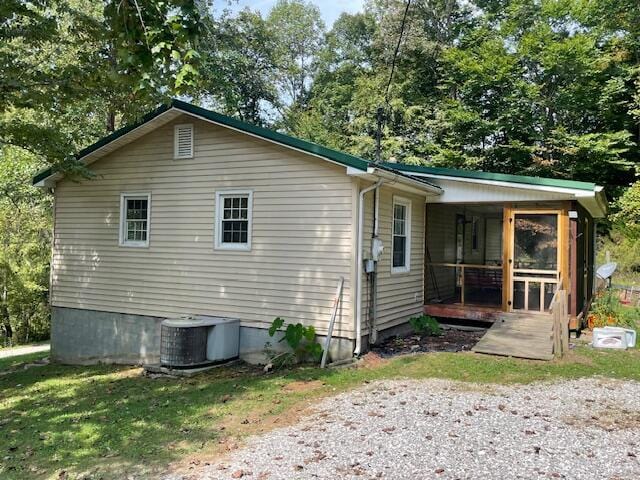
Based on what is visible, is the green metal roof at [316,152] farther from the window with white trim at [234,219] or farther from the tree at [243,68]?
the tree at [243,68]

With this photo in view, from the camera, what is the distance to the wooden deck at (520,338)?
7461mm

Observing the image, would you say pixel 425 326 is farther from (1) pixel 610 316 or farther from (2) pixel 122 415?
(2) pixel 122 415

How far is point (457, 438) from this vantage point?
4.51m

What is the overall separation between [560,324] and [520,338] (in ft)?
2.68

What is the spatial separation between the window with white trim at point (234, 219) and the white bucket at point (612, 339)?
247 inches

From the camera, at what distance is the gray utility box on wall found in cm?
841

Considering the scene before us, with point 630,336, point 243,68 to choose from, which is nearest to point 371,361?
point 630,336

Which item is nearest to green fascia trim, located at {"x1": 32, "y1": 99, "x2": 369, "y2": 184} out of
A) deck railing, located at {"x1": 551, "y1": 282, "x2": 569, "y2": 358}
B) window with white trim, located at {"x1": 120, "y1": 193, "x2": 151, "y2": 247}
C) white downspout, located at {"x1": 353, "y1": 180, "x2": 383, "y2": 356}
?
white downspout, located at {"x1": 353, "y1": 180, "x2": 383, "y2": 356}

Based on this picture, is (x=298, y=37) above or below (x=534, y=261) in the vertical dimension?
above

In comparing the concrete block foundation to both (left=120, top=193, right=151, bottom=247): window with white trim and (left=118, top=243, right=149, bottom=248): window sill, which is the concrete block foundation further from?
(left=120, top=193, right=151, bottom=247): window with white trim

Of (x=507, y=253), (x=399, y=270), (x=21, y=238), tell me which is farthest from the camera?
(x=21, y=238)

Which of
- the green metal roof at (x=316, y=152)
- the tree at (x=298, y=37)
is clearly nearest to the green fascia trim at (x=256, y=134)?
the green metal roof at (x=316, y=152)

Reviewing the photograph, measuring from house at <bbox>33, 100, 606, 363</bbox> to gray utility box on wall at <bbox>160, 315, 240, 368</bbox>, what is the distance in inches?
14.4

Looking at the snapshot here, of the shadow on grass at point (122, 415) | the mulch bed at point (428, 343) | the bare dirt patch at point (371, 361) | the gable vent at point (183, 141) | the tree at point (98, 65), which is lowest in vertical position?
the shadow on grass at point (122, 415)
